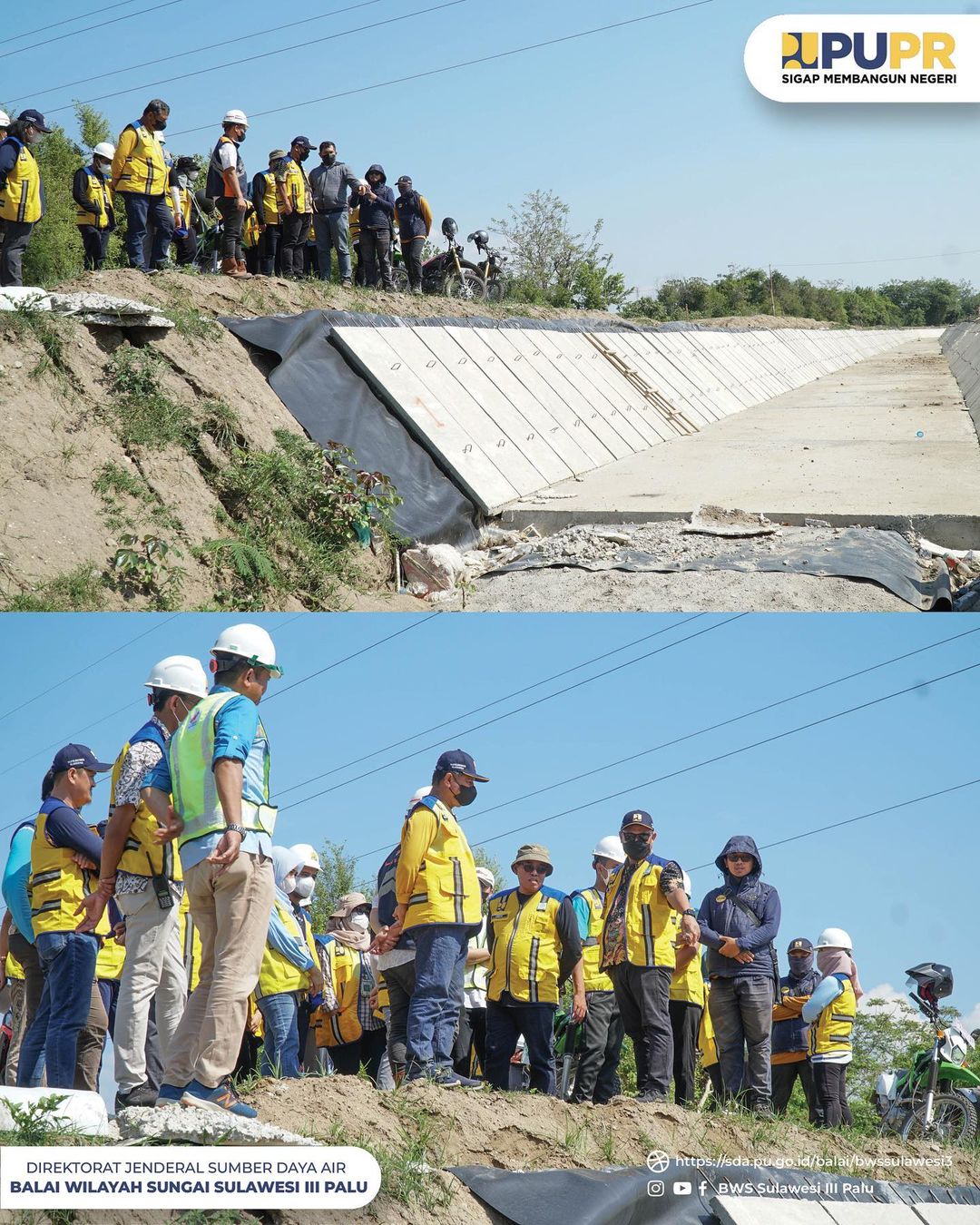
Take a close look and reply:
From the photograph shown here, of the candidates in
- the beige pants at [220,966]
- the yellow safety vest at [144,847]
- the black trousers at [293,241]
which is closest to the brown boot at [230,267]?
the black trousers at [293,241]

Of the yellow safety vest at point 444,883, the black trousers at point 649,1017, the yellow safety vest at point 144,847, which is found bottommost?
the black trousers at point 649,1017

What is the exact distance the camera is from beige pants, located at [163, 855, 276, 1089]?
161 inches

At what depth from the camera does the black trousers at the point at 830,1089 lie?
6.67 m

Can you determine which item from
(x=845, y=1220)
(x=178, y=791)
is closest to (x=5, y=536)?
(x=178, y=791)

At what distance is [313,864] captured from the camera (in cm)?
798

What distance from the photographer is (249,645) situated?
14.4 ft

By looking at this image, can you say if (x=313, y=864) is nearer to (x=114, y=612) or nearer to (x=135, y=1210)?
(x=114, y=612)

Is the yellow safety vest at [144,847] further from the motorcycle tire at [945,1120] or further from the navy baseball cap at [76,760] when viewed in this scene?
the motorcycle tire at [945,1120]

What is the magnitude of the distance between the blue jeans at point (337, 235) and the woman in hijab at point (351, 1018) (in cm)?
1175

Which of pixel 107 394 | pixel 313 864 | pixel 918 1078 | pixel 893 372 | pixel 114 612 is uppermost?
pixel 893 372

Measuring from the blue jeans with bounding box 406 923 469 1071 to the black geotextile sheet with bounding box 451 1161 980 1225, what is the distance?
0.84 m

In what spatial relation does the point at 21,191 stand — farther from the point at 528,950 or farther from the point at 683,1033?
the point at 683,1033

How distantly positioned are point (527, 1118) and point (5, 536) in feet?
17.2
